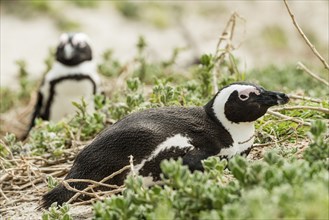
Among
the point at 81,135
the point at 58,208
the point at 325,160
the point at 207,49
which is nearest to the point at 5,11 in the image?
the point at 207,49

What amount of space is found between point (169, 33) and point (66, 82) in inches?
219

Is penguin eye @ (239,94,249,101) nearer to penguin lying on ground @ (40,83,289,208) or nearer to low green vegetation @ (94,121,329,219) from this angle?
penguin lying on ground @ (40,83,289,208)

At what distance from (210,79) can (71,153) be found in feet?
2.89

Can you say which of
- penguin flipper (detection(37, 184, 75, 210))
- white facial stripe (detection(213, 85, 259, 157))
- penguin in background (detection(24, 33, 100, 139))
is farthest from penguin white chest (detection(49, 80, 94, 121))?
white facial stripe (detection(213, 85, 259, 157))

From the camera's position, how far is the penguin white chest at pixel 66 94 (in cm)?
662

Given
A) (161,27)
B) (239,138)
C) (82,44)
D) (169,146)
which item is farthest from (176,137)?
(161,27)

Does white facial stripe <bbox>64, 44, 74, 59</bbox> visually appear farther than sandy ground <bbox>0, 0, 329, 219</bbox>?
No

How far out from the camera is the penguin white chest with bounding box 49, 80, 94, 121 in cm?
662

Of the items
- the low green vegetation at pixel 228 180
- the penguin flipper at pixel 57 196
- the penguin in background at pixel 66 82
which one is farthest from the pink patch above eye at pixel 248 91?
the penguin in background at pixel 66 82

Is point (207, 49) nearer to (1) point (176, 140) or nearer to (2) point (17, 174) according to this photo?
(2) point (17, 174)

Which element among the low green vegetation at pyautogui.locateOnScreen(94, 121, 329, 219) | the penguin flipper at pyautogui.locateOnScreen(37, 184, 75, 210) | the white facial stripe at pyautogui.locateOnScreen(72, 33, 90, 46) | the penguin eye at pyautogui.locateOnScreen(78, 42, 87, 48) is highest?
the white facial stripe at pyautogui.locateOnScreen(72, 33, 90, 46)

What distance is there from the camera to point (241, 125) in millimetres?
3635

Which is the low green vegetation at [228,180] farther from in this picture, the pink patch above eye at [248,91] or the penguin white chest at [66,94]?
the penguin white chest at [66,94]

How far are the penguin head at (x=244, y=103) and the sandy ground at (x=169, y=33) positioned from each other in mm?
6239
